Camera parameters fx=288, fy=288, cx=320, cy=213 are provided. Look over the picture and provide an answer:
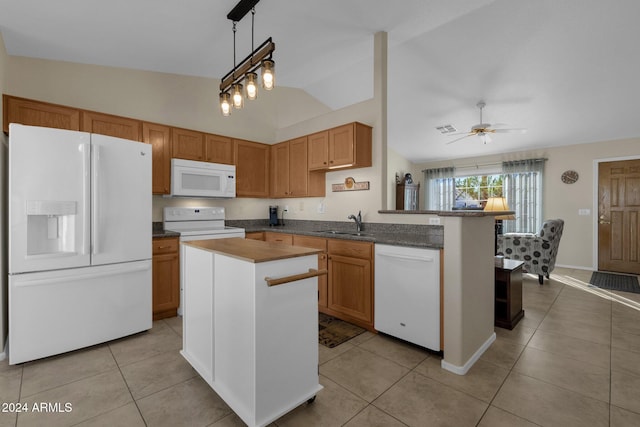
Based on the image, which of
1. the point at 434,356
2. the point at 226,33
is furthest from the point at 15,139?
the point at 434,356

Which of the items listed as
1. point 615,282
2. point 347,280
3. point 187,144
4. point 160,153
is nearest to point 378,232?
point 347,280

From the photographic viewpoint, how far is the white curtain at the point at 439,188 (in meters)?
7.44

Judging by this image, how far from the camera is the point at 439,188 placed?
7.62m

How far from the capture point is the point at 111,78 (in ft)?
10.8

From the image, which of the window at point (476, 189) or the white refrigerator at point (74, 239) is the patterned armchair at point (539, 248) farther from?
the white refrigerator at point (74, 239)

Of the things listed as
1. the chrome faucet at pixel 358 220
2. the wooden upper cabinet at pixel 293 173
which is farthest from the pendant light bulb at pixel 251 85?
the wooden upper cabinet at pixel 293 173

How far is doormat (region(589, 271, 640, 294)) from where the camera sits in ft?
13.7

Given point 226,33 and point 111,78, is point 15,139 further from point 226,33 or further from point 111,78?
point 226,33

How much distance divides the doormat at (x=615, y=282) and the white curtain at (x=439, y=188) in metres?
3.19

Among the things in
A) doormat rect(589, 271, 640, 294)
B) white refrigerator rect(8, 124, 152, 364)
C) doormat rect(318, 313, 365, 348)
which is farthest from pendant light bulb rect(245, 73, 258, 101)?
doormat rect(589, 271, 640, 294)

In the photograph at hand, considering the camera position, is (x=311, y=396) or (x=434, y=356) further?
(x=434, y=356)

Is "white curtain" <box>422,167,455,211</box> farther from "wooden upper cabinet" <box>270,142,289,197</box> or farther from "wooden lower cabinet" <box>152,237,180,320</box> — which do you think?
"wooden lower cabinet" <box>152,237,180,320</box>

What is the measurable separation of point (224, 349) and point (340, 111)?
3112 mm

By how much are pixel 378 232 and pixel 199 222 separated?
2.33 meters
